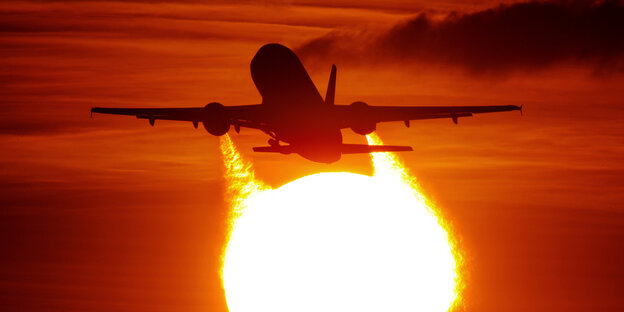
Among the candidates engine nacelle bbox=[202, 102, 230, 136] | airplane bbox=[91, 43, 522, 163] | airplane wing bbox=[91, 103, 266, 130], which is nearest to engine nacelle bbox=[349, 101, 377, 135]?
airplane bbox=[91, 43, 522, 163]

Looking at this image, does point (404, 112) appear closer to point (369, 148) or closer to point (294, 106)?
point (369, 148)

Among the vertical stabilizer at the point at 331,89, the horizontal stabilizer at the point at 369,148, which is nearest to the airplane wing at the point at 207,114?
the horizontal stabilizer at the point at 369,148

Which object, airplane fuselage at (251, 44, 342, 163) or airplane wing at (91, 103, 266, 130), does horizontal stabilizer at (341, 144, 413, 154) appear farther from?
airplane wing at (91, 103, 266, 130)

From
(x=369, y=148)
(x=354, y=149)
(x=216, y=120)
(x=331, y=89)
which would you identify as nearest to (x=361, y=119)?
(x=354, y=149)

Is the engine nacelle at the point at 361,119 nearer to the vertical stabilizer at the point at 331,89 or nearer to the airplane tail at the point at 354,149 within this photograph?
the airplane tail at the point at 354,149

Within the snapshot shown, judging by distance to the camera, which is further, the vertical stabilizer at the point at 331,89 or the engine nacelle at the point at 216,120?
the vertical stabilizer at the point at 331,89

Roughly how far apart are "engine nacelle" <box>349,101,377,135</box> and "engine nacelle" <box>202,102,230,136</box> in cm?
1008

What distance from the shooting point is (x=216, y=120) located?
10575 cm

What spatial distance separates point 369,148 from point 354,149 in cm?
395

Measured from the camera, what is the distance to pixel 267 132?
111000 millimetres

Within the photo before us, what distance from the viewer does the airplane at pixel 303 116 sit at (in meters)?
106

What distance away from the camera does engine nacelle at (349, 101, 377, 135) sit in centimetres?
10756

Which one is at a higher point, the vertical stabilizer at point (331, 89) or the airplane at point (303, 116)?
the vertical stabilizer at point (331, 89)

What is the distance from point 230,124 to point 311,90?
14393mm
